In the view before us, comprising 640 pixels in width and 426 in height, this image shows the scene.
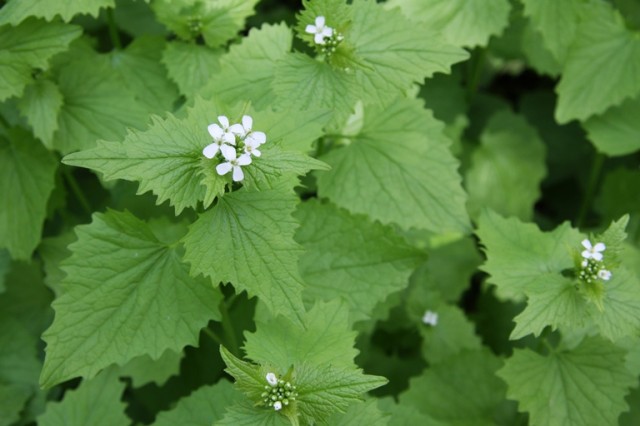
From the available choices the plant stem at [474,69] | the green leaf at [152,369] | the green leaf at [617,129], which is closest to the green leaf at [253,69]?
the green leaf at [152,369]

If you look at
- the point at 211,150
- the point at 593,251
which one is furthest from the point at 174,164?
the point at 593,251

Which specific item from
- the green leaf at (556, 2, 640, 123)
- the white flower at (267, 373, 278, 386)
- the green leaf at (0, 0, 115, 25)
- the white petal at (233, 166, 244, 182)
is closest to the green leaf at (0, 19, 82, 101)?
the green leaf at (0, 0, 115, 25)

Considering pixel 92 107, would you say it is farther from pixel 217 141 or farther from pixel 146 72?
pixel 217 141

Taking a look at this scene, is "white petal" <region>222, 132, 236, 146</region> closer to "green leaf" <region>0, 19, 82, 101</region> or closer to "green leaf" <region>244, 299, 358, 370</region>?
"green leaf" <region>244, 299, 358, 370</region>

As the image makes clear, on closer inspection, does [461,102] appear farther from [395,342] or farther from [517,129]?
[395,342]

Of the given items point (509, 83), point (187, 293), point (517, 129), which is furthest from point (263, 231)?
point (509, 83)
